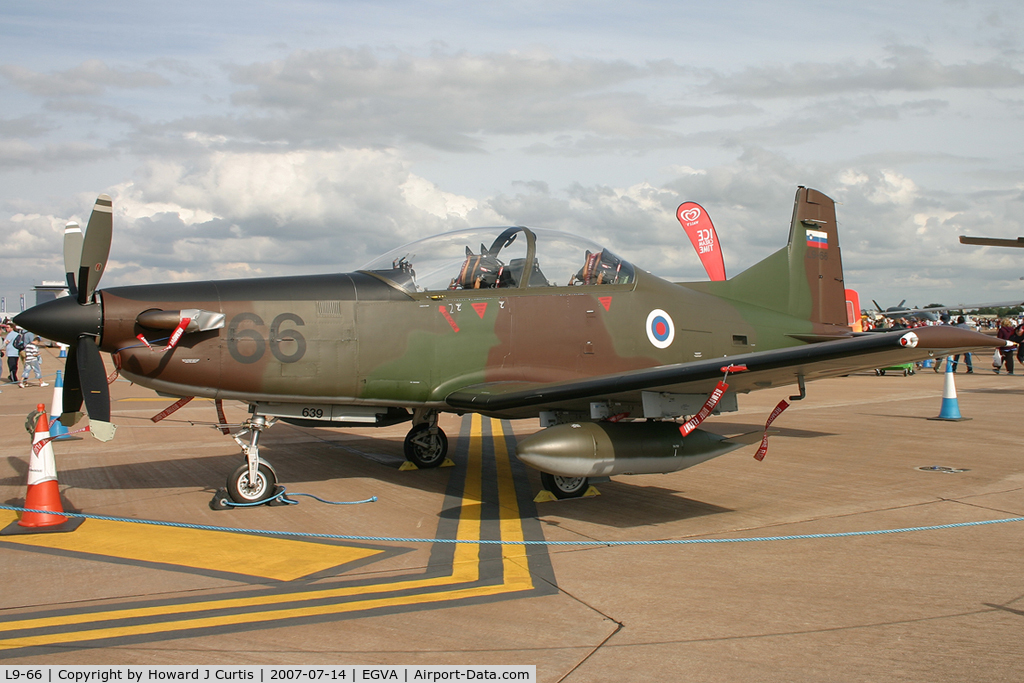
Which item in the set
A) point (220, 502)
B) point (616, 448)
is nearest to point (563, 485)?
point (616, 448)

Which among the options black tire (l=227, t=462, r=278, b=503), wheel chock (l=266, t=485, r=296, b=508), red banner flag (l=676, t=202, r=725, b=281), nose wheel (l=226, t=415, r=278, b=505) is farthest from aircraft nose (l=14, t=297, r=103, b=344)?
→ red banner flag (l=676, t=202, r=725, b=281)

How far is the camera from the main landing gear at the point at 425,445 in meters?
8.34

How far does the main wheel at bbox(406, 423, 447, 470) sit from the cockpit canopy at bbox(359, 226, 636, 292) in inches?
92.0

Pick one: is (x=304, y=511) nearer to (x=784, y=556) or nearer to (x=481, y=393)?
(x=481, y=393)

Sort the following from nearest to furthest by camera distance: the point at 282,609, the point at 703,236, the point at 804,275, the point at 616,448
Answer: the point at 282,609
the point at 616,448
the point at 804,275
the point at 703,236

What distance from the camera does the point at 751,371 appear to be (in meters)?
5.24

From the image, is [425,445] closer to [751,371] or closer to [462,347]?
[462,347]

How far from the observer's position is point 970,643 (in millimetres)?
3344

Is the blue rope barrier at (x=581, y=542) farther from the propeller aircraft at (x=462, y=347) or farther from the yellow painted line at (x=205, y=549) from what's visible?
the propeller aircraft at (x=462, y=347)

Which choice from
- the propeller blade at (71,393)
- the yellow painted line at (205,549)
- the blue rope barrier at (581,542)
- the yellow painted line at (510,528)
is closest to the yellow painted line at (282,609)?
the yellow painted line at (510,528)

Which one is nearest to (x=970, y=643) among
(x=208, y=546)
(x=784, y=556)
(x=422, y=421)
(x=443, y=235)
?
(x=784, y=556)

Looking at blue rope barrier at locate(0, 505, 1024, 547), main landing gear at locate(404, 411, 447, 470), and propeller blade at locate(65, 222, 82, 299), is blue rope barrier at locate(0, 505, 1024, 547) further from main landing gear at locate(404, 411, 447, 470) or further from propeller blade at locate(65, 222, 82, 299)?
main landing gear at locate(404, 411, 447, 470)

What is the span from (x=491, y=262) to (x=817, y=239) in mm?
5310

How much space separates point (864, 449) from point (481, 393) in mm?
5618
